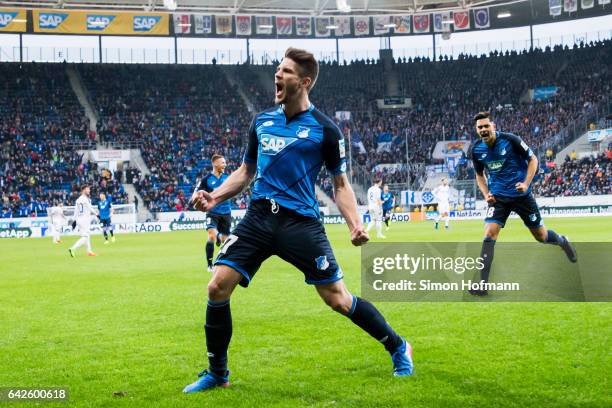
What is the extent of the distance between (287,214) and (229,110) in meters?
54.3

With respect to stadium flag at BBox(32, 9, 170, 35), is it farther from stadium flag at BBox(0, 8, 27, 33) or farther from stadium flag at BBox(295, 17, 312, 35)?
stadium flag at BBox(295, 17, 312, 35)

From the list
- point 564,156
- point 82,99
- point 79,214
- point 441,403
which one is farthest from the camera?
point 82,99

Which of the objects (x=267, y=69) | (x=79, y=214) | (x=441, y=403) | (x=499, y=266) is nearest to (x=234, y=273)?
(x=441, y=403)

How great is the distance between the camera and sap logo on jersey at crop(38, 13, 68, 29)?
50781 mm

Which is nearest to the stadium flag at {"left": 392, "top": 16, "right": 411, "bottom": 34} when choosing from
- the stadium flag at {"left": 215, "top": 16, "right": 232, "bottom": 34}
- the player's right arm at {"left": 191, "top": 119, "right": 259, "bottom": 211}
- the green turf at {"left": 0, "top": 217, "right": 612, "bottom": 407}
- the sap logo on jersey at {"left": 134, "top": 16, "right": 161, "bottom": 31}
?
the stadium flag at {"left": 215, "top": 16, "right": 232, "bottom": 34}

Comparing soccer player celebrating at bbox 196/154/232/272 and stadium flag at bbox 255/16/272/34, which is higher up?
stadium flag at bbox 255/16/272/34

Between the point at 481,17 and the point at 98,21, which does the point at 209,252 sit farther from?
the point at 481,17

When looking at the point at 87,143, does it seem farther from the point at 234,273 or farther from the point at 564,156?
the point at 234,273

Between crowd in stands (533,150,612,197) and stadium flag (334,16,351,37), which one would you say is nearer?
crowd in stands (533,150,612,197)

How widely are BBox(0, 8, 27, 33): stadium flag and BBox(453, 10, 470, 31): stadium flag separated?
108ft

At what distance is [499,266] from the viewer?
11.8m

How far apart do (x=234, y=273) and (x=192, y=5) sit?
163ft

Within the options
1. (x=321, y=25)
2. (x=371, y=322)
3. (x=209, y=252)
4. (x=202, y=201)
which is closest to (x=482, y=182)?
(x=371, y=322)

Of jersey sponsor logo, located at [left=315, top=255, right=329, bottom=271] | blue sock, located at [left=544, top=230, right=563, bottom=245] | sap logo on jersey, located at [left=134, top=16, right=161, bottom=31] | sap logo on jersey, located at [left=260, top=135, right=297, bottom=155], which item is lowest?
blue sock, located at [left=544, top=230, right=563, bottom=245]
